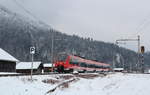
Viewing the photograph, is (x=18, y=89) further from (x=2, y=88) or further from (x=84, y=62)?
(x=84, y=62)

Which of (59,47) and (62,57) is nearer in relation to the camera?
(62,57)

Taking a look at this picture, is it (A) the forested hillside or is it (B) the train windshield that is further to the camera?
(A) the forested hillside

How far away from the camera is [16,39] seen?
548ft

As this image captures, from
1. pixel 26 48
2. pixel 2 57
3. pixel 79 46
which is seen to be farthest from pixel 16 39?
pixel 2 57

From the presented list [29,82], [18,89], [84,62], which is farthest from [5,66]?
[18,89]

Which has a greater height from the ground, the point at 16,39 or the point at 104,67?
the point at 16,39

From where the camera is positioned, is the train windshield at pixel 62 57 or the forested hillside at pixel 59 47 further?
the forested hillside at pixel 59 47

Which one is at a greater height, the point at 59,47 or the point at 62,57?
the point at 59,47

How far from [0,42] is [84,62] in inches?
5151

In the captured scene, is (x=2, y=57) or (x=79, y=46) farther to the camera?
(x=79, y=46)

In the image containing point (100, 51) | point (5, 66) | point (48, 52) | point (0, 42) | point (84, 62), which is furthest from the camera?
point (100, 51)

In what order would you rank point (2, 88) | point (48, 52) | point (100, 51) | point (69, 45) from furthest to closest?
point (100, 51), point (69, 45), point (48, 52), point (2, 88)

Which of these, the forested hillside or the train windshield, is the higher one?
the forested hillside

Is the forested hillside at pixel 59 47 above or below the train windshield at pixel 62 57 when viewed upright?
above
